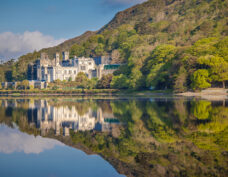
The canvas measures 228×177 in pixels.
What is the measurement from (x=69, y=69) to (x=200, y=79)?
254 feet

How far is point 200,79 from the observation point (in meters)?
58.8

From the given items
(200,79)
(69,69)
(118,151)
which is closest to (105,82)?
(69,69)

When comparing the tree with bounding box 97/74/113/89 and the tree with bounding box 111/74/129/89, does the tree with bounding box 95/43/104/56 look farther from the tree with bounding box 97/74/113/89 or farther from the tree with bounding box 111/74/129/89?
the tree with bounding box 111/74/129/89

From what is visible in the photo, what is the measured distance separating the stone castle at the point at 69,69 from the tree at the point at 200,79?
183 ft

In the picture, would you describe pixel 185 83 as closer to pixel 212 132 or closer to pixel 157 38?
pixel 212 132

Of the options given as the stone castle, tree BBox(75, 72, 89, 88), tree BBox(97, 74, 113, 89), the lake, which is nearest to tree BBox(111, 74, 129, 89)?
tree BBox(97, 74, 113, 89)

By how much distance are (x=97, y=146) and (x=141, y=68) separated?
2926 inches

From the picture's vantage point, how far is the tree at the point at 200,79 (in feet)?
193

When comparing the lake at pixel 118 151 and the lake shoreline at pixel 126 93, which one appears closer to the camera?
the lake at pixel 118 151

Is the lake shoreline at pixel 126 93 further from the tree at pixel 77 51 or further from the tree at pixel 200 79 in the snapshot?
the tree at pixel 77 51

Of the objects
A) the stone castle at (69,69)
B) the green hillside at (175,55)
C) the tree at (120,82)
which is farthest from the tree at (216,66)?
the stone castle at (69,69)

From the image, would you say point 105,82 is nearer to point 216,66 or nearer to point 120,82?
point 120,82

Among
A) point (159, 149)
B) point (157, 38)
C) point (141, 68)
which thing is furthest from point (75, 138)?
point (157, 38)

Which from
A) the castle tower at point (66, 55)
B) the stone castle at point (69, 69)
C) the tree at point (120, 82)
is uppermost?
the castle tower at point (66, 55)
